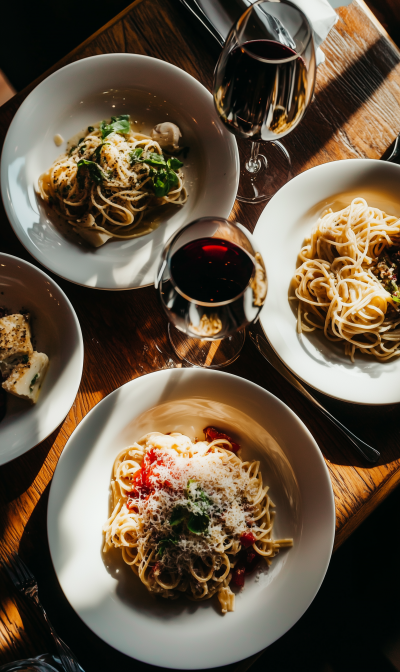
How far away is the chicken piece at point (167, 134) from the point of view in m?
1.43

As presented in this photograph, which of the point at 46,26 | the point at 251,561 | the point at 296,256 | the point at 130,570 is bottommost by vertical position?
the point at 251,561

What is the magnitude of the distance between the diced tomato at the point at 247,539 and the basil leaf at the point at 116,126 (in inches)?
51.3

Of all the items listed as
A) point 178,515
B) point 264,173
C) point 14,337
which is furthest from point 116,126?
point 178,515

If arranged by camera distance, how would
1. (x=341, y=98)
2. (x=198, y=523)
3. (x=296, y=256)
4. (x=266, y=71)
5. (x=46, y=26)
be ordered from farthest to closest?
(x=46, y=26)
(x=341, y=98)
(x=296, y=256)
(x=198, y=523)
(x=266, y=71)

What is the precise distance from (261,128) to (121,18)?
0.82 m

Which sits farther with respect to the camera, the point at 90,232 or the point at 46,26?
the point at 46,26

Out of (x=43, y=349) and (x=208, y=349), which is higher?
(x=43, y=349)

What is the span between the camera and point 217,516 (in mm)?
1261

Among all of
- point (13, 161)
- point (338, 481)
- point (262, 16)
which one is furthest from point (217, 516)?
point (262, 16)

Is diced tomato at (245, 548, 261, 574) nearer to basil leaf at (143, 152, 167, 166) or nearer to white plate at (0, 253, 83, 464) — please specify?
white plate at (0, 253, 83, 464)

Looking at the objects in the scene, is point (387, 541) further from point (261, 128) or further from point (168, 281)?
point (261, 128)

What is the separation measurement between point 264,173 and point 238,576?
1.26 meters

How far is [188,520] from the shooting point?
1.24 meters

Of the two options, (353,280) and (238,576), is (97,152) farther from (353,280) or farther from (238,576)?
(238,576)
